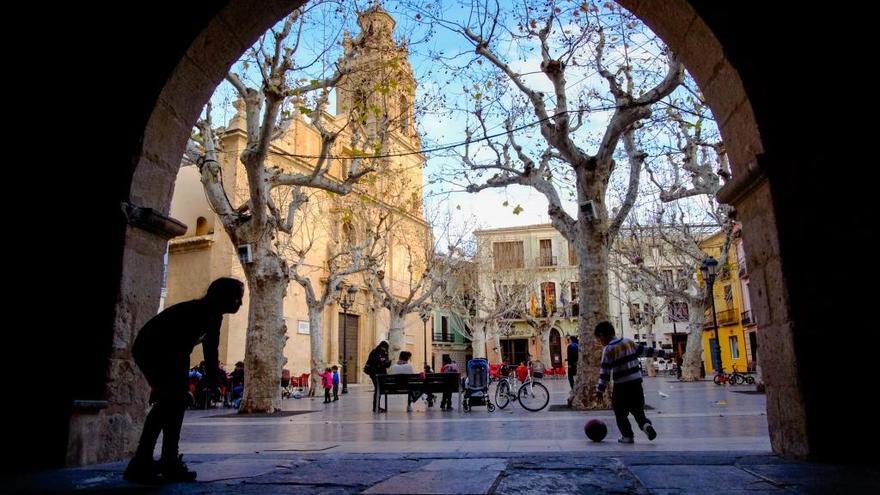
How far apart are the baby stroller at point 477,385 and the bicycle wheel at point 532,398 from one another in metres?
0.64

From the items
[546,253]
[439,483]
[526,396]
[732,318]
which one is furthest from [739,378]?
[546,253]

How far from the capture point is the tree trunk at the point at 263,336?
1165 cm

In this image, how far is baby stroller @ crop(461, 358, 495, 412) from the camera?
12.0 meters

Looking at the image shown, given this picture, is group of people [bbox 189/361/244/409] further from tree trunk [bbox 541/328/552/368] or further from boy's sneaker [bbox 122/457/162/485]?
tree trunk [bbox 541/328/552/368]

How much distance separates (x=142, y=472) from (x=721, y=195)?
187 inches

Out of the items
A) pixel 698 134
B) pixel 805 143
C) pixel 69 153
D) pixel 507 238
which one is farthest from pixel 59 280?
pixel 507 238

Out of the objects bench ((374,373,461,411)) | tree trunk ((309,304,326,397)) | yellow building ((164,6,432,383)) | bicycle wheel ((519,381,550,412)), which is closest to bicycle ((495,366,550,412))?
bicycle wheel ((519,381,550,412))

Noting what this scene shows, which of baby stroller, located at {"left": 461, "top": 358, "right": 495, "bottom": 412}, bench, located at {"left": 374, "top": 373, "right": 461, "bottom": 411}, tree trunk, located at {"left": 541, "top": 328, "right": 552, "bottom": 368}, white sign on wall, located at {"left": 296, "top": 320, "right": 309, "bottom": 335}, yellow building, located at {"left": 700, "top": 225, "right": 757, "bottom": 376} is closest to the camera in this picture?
bench, located at {"left": 374, "top": 373, "right": 461, "bottom": 411}

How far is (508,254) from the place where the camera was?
46250mm

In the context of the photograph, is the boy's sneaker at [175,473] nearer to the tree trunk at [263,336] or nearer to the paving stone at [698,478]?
the paving stone at [698,478]

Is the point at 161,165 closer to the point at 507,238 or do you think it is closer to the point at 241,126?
the point at 241,126

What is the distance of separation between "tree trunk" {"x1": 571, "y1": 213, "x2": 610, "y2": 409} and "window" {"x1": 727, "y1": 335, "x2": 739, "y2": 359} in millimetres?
32362

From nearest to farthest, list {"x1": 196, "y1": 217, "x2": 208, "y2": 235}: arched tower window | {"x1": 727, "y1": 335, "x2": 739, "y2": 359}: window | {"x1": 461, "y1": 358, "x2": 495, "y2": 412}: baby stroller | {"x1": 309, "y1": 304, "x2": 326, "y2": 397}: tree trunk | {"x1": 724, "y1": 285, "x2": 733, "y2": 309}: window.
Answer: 1. {"x1": 461, "y1": 358, "x2": 495, "y2": 412}: baby stroller
2. {"x1": 309, "y1": 304, "x2": 326, "y2": 397}: tree trunk
3. {"x1": 196, "y1": 217, "x2": 208, "y2": 235}: arched tower window
4. {"x1": 727, "y1": 335, "x2": 739, "y2": 359}: window
5. {"x1": 724, "y1": 285, "x2": 733, "y2": 309}: window

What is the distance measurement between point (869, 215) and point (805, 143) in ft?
2.14
